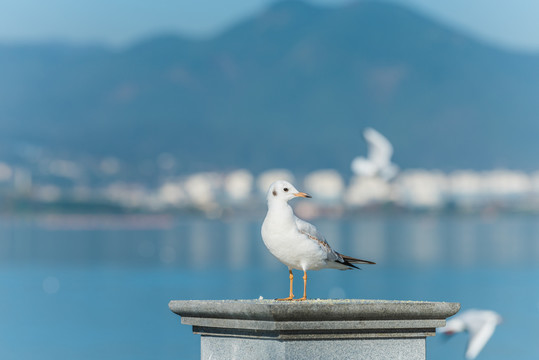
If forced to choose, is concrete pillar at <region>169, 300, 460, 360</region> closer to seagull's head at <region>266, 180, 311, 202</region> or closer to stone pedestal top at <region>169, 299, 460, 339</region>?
stone pedestal top at <region>169, 299, 460, 339</region>

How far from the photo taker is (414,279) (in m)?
84.6

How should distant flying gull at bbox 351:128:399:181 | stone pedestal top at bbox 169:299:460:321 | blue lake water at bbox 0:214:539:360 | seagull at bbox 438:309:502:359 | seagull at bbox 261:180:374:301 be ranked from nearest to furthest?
stone pedestal top at bbox 169:299:460:321
seagull at bbox 261:180:374:301
seagull at bbox 438:309:502:359
distant flying gull at bbox 351:128:399:181
blue lake water at bbox 0:214:539:360

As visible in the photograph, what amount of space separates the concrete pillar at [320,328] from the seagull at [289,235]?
457mm

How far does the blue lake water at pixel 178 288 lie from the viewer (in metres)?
42.2

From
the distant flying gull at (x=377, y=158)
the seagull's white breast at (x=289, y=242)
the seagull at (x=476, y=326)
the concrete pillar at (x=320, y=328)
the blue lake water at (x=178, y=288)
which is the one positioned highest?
the blue lake water at (x=178, y=288)

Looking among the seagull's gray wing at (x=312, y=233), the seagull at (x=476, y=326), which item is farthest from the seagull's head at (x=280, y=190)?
the seagull at (x=476, y=326)

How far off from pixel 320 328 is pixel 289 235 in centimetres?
70

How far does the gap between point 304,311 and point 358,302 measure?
0.41 meters

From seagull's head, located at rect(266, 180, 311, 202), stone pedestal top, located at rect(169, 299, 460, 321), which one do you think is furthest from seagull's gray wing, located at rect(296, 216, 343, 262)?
stone pedestal top, located at rect(169, 299, 460, 321)

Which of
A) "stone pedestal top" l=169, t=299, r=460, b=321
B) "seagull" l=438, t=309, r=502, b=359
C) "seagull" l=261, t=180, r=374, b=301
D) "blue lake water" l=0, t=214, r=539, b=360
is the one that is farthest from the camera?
"blue lake water" l=0, t=214, r=539, b=360

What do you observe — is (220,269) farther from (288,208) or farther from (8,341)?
(288,208)

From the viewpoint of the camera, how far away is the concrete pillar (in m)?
5.09

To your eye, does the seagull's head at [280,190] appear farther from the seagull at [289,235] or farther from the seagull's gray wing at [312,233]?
the seagull's gray wing at [312,233]

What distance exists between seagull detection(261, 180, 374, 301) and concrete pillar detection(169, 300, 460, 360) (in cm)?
46
